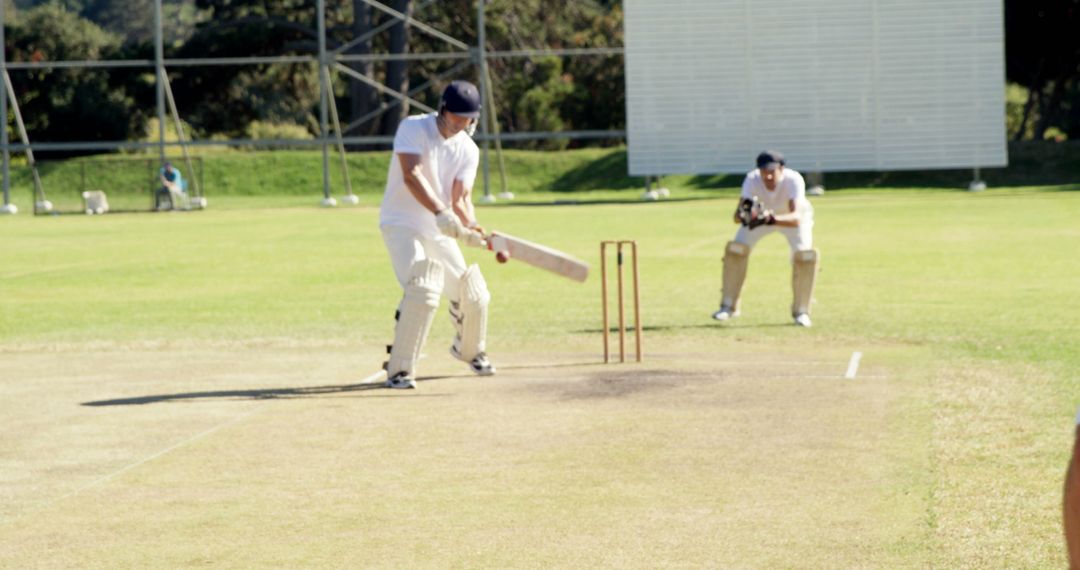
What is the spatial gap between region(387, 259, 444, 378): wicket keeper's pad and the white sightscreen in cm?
3664

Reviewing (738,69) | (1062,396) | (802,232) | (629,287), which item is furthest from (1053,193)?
(1062,396)

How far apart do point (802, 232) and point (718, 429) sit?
21.9 feet

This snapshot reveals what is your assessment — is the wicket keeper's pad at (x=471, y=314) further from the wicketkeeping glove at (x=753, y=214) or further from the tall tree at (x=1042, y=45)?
the tall tree at (x=1042, y=45)

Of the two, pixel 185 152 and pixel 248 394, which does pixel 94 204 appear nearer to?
pixel 185 152

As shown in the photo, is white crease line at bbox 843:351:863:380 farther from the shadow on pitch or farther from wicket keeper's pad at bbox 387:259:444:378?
the shadow on pitch

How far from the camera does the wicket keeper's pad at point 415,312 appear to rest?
10.8 meters

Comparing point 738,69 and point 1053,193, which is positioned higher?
point 738,69

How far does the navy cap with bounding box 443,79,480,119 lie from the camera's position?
35.4 feet

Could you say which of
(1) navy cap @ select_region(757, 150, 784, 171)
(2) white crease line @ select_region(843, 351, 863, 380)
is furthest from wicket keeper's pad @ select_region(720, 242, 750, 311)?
(2) white crease line @ select_region(843, 351, 863, 380)

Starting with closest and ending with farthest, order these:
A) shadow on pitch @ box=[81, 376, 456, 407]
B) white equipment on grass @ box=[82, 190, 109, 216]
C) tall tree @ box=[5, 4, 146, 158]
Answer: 1. shadow on pitch @ box=[81, 376, 456, 407]
2. white equipment on grass @ box=[82, 190, 109, 216]
3. tall tree @ box=[5, 4, 146, 158]

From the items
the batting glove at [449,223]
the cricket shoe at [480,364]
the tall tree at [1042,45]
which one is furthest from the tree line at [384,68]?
the batting glove at [449,223]

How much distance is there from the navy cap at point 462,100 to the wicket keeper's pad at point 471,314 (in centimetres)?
106

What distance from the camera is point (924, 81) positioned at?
153 feet

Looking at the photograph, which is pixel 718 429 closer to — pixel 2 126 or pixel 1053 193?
pixel 1053 193
